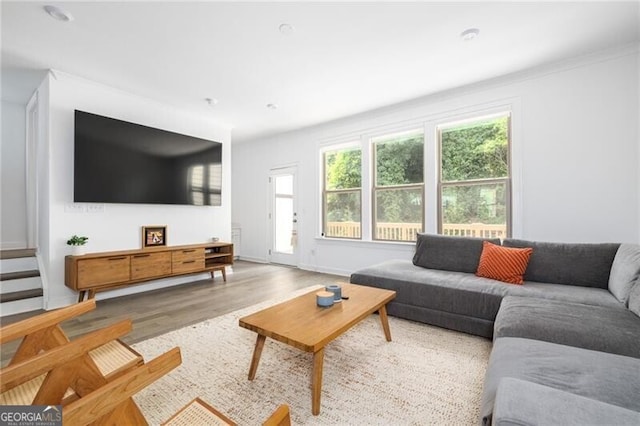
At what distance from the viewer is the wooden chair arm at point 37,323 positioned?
1102 mm

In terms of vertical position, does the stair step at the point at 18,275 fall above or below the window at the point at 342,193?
below

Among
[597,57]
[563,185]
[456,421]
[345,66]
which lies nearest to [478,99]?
[597,57]

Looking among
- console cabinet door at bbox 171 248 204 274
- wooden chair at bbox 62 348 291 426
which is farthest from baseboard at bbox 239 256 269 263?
wooden chair at bbox 62 348 291 426

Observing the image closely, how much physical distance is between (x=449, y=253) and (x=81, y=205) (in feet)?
14.4

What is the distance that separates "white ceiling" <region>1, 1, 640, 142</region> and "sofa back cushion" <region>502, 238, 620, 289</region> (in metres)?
1.96

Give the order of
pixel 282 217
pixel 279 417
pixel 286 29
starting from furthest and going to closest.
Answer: pixel 282 217 < pixel 286 29 < pixel 279 417

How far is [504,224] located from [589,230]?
77 centimetres

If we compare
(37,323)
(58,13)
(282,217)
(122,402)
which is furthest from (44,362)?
(282,217)

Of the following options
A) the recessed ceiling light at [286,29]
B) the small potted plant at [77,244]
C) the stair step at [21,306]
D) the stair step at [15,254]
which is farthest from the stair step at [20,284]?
the recessed ceiling light at [286,29]

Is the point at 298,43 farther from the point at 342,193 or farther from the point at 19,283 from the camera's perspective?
the point at 19,283

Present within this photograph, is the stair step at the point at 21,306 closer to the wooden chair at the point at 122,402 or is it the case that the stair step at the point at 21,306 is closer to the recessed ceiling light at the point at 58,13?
the recessed ceiling light at the point at 58,13

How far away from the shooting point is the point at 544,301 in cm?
212

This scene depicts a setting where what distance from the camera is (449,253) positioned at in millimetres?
3219

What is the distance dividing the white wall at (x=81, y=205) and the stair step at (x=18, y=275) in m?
0.24
